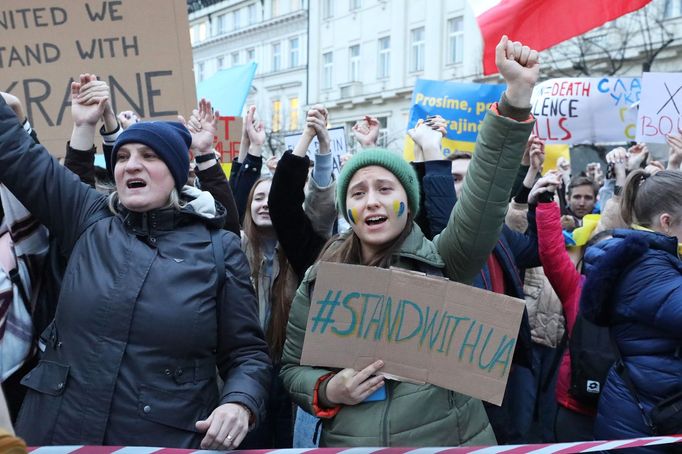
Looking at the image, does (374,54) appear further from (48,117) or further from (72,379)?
(72,379)

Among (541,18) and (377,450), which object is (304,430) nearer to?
(377,450)

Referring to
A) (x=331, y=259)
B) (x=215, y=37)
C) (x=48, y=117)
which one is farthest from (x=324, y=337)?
(x=215, y=37)

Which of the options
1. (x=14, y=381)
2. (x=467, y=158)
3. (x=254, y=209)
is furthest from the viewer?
(x=467, y=158)

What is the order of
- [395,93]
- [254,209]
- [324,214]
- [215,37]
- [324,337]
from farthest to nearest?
[215,37] → [395,93] → [254,209] → [324,214] → [324,337]

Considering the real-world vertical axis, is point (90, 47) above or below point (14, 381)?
above

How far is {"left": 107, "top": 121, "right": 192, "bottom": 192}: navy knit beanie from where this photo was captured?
2.42 m

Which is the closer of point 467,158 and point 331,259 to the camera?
point 331,259

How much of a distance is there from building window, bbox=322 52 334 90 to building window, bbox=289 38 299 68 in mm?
3571

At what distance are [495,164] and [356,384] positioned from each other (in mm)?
777

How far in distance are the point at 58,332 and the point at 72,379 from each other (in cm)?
17

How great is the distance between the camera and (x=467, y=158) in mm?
4246

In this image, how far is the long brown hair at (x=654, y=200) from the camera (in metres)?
3.00

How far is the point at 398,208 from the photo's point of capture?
A: 242 cm

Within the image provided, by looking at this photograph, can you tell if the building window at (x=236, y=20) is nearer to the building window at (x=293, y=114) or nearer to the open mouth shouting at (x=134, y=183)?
the building window at (x=293, y=114)
